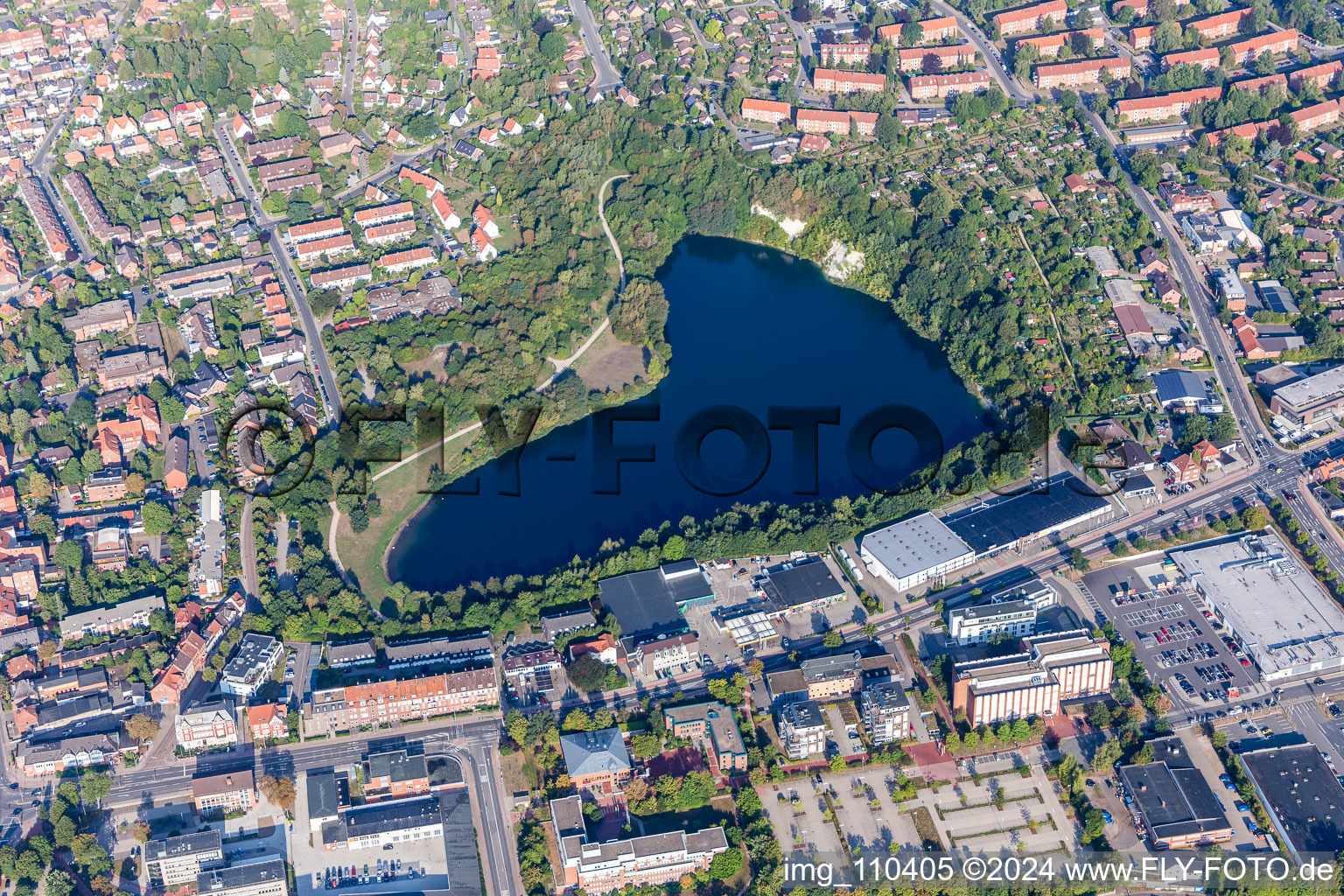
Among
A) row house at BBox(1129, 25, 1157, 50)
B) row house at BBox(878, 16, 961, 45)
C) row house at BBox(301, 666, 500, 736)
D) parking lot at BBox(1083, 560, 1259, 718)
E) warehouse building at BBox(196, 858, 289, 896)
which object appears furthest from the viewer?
row house at BBox(878, 16, 961, 45)

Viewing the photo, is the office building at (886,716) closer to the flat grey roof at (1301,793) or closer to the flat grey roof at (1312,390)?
the flat grey roof at (1301,793)

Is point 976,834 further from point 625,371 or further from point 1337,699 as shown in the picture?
point 625,371

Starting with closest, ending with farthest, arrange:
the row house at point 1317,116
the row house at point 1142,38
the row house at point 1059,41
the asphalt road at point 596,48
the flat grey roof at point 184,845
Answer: the flat grey roof at point 184,845 < the row house at point 1317,116 < the row house at point 1059,41 < the asphalt road at point 596,48 < the row house at point 1142,38

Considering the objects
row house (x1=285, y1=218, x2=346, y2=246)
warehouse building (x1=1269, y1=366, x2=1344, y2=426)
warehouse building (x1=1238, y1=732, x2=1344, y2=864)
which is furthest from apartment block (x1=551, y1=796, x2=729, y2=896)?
row house (x1=285, y1=218, x2=346, y2=246)

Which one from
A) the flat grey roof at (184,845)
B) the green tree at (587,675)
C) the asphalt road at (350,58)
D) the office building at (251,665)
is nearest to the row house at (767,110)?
the asphalt road at (350,58)

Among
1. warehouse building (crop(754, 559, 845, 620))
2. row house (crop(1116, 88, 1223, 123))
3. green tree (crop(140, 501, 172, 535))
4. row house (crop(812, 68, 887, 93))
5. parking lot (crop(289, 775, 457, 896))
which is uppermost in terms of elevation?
row house (crop(812, 68, 887, 93))

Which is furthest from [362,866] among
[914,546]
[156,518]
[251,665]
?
[914,546]

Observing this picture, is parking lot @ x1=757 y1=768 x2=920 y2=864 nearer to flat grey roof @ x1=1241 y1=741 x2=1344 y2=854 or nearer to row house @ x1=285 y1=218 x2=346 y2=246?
flat grey roof @ x1=1241 y1=741 x2=1344 y2=854
